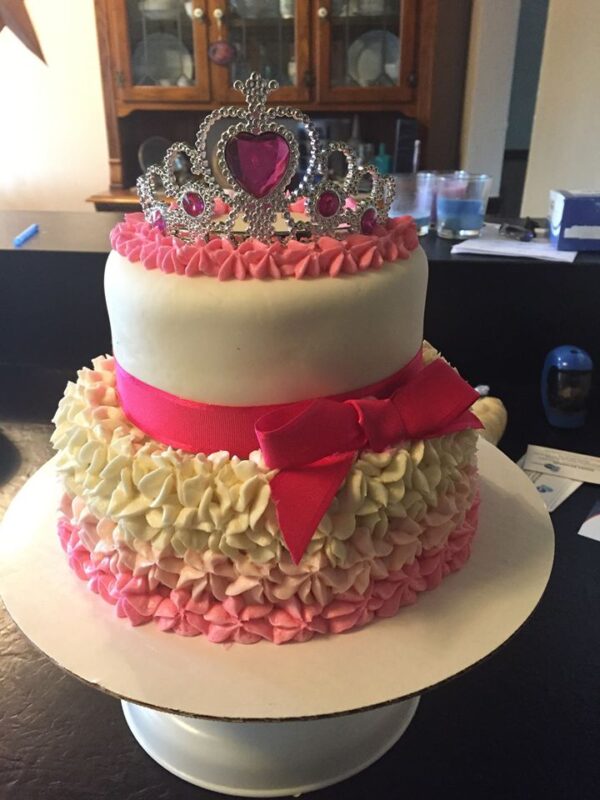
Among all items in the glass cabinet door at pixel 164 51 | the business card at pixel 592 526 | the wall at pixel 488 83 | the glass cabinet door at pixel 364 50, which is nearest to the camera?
the business card at pixel 592 526

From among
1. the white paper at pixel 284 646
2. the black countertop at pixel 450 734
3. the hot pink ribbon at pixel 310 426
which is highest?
the hot pink ribbon at pixel 310 426

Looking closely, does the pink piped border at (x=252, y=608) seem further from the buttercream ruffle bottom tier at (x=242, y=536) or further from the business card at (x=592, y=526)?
the business card at (x=592, y=526)

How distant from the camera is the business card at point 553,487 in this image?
45.2 inches

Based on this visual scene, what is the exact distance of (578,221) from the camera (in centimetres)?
144

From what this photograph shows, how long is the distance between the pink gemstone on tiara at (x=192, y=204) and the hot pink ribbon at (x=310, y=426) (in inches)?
6.8

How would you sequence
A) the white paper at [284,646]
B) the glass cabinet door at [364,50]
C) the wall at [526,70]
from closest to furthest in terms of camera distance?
the white paper at [284,646], the glass cabinet door at [364,50], the wall at [526,70]

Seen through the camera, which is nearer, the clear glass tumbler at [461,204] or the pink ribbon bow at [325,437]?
the pink ribbon bow at [325,437]

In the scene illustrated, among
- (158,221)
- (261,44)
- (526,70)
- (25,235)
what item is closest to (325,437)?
(158,221)

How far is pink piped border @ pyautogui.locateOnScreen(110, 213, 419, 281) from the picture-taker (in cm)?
62

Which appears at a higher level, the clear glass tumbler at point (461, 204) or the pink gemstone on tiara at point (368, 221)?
the pink gemstone on tiara at point (368, 221)

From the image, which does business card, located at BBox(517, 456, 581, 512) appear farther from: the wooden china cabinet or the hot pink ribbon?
the wooden china cabinet

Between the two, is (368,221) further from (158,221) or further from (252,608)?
(252,608)

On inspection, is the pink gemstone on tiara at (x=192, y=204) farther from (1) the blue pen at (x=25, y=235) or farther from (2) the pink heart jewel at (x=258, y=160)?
(1) the blue pen at (x=25, y=235)

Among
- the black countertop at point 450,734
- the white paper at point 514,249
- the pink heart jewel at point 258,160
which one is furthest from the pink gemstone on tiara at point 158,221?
the white paper at point 514,249
